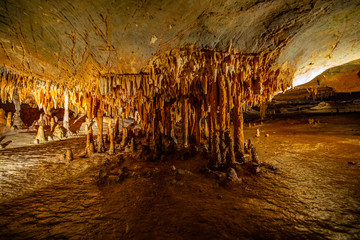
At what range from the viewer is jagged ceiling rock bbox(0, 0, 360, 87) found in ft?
11.5

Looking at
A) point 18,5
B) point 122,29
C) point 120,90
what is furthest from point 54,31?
point 120,90

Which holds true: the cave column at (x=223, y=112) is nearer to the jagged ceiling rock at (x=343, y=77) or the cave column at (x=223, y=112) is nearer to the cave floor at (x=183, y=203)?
the cave floor at (x=183, y=203)

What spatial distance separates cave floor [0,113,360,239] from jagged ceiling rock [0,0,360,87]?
4.25 meters

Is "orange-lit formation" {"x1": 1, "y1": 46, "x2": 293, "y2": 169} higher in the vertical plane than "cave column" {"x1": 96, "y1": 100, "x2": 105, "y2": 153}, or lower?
higher

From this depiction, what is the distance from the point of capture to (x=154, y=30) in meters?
4.25

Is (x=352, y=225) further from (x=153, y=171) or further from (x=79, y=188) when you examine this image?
(x=79, y=188)

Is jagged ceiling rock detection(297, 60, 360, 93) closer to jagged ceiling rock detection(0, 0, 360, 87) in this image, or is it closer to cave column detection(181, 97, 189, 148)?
jagged ceiling rock detection(0, 0, 360, 87)

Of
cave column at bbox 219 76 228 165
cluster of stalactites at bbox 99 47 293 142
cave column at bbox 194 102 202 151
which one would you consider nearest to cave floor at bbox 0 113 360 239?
cave column at bbox 219 76 228 165

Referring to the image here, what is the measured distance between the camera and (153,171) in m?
5.56

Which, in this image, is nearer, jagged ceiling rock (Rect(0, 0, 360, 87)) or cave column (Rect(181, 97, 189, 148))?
jagged ceiling rock (Rect(0, 0, 360, 87))

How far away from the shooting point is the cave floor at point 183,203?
9.05ft

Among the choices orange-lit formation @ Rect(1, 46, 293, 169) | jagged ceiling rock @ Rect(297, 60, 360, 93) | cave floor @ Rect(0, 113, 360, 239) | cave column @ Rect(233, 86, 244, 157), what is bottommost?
cave floor @ Rect(0, 113, 360, 239)

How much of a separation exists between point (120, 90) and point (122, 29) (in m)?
3.46

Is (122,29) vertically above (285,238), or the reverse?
(122,29)
